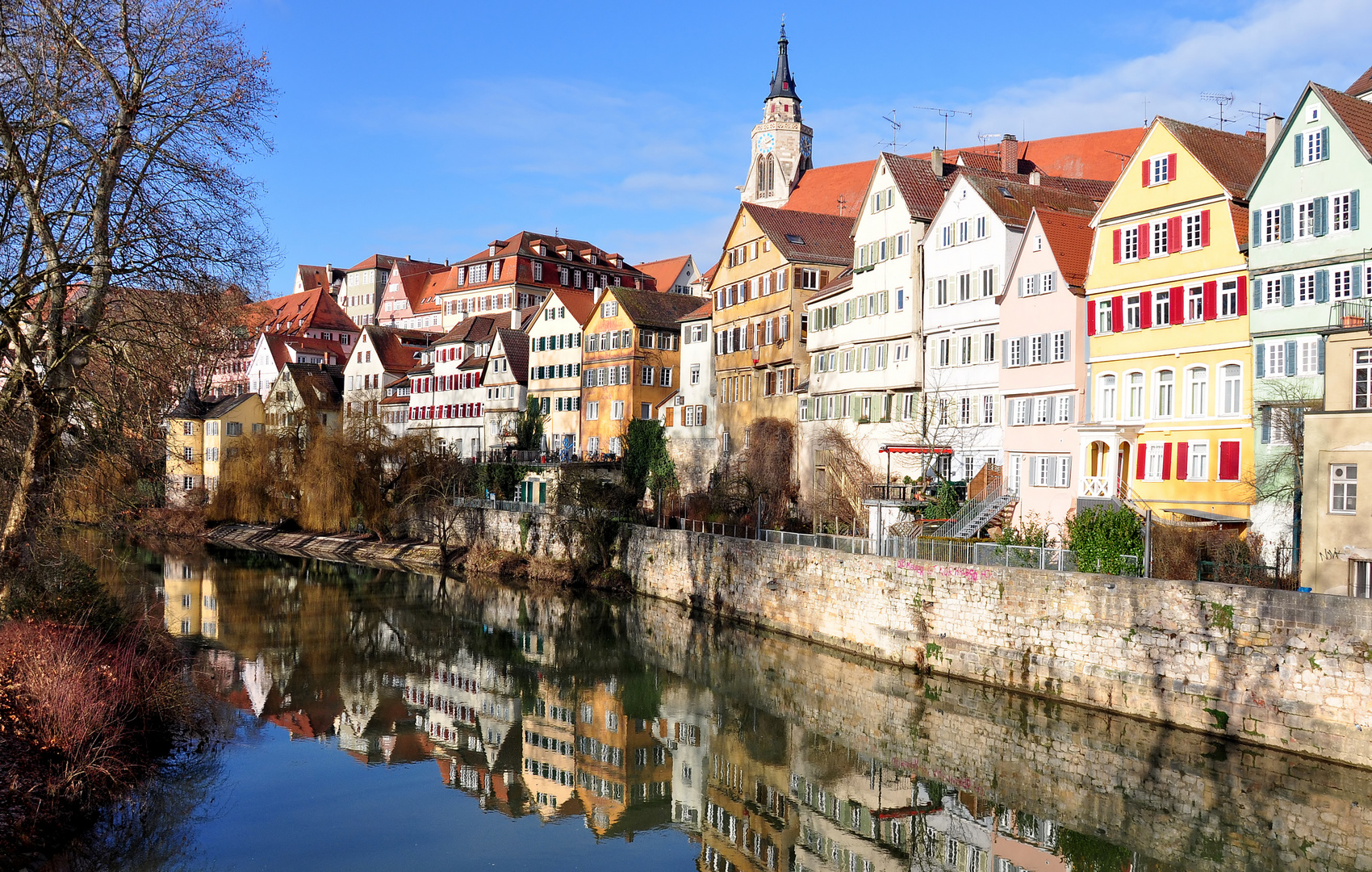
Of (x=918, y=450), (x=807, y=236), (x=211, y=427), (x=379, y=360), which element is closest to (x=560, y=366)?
(x=807, y=236)

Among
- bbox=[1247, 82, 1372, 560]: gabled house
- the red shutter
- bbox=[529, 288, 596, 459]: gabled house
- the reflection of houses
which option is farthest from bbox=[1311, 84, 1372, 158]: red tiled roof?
bbox=[529, 288, 596, 459]: gabled house

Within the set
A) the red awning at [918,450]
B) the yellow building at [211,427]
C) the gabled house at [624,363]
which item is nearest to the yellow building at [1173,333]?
the red awning at [918,450]

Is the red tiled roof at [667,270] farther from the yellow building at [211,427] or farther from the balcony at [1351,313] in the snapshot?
the balcony at [1351,313]

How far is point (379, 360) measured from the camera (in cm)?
7519

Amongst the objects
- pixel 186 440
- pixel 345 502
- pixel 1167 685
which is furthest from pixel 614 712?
pixel 186 440

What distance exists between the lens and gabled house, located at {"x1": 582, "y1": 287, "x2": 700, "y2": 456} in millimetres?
54062

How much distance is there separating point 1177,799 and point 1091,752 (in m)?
2.28

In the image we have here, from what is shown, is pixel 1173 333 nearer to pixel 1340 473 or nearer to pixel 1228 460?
pixel 1228 460

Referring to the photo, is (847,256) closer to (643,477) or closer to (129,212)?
(643,477)

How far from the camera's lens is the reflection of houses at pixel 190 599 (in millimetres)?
31438

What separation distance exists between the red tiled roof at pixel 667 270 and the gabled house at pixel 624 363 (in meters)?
26.7

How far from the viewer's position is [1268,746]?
60.6 feet

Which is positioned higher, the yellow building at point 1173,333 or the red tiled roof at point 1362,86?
the red tiled roof at point 1362,86

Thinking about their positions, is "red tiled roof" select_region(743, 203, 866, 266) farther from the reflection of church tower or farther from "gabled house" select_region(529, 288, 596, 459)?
the reflection of church tower
